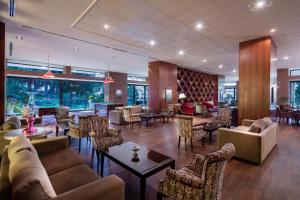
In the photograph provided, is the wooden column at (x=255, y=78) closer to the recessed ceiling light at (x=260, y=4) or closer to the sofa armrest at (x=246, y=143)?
the recessed ceiling light at (x=260, y=4)

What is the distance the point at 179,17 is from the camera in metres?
3.98

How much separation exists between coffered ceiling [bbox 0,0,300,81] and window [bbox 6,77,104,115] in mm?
3350

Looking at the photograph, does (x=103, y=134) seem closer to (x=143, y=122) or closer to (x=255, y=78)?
(x=143, y=122)

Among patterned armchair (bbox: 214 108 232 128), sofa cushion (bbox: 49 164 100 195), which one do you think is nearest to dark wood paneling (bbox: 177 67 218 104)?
patterned armchair (bbox: 214 108 232 128)

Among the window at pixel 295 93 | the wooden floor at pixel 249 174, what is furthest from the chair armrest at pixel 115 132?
the window at pixel 295 93

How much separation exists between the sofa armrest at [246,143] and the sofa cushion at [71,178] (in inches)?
119

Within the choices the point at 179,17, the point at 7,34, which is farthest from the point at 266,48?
the point at 7,34

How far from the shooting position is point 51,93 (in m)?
10.3

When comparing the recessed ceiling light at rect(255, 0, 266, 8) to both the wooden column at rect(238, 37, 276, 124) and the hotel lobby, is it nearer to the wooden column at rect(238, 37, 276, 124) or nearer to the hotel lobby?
the hotel lobby

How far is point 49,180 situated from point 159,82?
317 inches

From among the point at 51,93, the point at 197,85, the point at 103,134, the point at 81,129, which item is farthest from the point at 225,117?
the point at 51,93

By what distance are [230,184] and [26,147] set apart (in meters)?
2.93

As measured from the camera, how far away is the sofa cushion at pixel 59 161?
2084 mm

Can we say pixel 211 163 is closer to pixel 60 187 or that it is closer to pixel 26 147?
pixel 60 187
